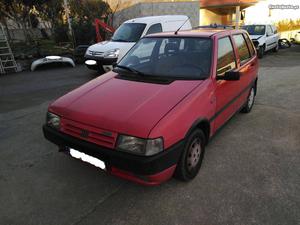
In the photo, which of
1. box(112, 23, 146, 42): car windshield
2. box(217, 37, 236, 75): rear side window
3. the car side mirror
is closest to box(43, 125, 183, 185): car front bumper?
the car side mirror

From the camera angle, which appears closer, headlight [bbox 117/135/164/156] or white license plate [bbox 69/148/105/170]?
headlight [bbox 117/135/164/156]

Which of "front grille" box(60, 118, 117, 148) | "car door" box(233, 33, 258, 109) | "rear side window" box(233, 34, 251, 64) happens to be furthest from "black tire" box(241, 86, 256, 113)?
"front grille" box(60, 118, 117, 148)

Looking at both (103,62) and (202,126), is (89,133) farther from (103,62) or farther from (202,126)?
(103,62)

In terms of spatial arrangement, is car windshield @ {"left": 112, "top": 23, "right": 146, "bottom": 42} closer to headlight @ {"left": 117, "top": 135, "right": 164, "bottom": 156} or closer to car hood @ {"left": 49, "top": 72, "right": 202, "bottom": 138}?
car hood @ {"left": 49, "top": 72, "right": 202, "bottom": 138}

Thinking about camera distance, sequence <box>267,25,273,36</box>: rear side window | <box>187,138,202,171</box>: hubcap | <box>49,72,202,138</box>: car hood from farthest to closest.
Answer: <box>267,25,273,36</box>: rear side window
<box>187,138,202,171</box>: hubcap
<box>49,72,202,138</box>: car hood

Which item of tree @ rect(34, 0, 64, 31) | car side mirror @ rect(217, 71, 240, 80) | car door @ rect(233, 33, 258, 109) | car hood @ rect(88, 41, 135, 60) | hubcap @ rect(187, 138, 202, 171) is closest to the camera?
hubcap @ rect(187, 138, 202, 171)

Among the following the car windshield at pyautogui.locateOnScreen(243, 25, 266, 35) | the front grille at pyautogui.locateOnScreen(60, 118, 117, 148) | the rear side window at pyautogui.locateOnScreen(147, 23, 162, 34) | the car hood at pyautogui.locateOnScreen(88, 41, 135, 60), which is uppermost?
the rear side window at pyautogui.locateOnScreen(147, 23, 162, 34)

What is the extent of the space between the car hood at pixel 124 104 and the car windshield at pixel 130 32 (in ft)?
20.1

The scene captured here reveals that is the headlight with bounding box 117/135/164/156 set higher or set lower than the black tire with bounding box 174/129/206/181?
higher

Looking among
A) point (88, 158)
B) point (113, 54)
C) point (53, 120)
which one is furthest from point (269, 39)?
point (88, 158)

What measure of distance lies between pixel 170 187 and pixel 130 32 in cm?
745

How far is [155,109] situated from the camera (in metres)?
2.57

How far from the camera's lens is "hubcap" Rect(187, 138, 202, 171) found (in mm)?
2904

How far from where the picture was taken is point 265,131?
170 inches
